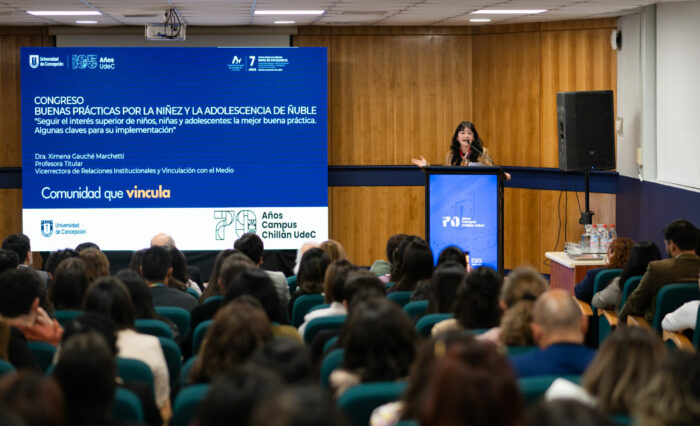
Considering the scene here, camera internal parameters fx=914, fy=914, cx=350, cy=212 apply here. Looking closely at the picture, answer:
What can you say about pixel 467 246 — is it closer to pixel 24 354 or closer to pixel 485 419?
pixel 24 354

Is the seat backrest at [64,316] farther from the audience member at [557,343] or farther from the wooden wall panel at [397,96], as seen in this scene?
the wooden wall panel at [397,96]

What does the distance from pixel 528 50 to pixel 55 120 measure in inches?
214

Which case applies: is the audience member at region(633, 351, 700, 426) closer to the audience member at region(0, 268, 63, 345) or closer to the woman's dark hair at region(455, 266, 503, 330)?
the woman's dark hair at region(455, 266, 503, 330)

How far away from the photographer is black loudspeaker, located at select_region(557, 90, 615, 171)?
9273 millimetres

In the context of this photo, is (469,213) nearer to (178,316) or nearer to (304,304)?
(304,304)

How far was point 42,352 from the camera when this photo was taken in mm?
4086

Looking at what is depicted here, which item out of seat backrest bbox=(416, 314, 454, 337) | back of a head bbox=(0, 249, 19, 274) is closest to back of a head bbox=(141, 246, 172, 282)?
back of a head bbox=(0, 249, 19, 274)

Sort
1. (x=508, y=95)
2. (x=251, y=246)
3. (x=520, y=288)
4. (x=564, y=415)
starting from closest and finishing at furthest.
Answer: (x=564, y=415), (x=520, y=288), (x=251, y=246), (x=508, y=95)

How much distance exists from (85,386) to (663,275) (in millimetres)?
4007

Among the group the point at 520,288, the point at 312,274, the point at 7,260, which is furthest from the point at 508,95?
the point at 520,288

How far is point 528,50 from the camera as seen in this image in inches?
420

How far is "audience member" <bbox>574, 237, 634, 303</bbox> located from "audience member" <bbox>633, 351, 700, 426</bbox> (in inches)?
171

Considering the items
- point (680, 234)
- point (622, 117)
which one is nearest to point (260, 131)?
point (622, 117)

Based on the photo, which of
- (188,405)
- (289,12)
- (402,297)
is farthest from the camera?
(289,12)
